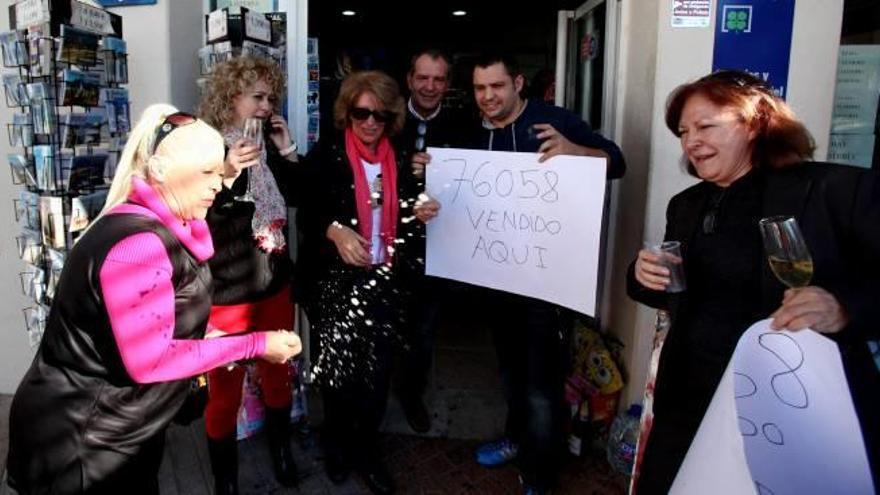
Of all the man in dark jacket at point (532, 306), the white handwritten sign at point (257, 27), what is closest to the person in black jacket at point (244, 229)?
the white handwritten sign at point (257, 27)

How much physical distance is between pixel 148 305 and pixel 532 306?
1.64m

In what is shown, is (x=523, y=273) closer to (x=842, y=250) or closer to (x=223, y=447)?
(x=842, y=250)

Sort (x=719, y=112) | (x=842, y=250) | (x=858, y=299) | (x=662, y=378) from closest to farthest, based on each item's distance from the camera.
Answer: (x=858, y=299) → (x=842, y=250) → (x=719, y=112) → (x=662, y=378)

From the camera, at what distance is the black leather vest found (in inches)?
62.0

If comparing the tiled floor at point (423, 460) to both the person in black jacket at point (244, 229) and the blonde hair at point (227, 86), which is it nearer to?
the person in black jacket at point (244, 229)

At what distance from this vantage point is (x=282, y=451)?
3.13 m

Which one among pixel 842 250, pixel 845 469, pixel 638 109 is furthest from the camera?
pixel 638 109

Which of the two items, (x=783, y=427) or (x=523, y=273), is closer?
(x=783, y=427)

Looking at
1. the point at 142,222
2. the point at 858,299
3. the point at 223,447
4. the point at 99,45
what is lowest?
the point at 223,447

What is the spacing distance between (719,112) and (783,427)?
2.91ft

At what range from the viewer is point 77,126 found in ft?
8.93

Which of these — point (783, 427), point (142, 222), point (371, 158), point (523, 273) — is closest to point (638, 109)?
point (523, 273)

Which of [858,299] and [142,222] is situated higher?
[142,222]

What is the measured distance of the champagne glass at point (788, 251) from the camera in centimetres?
144
